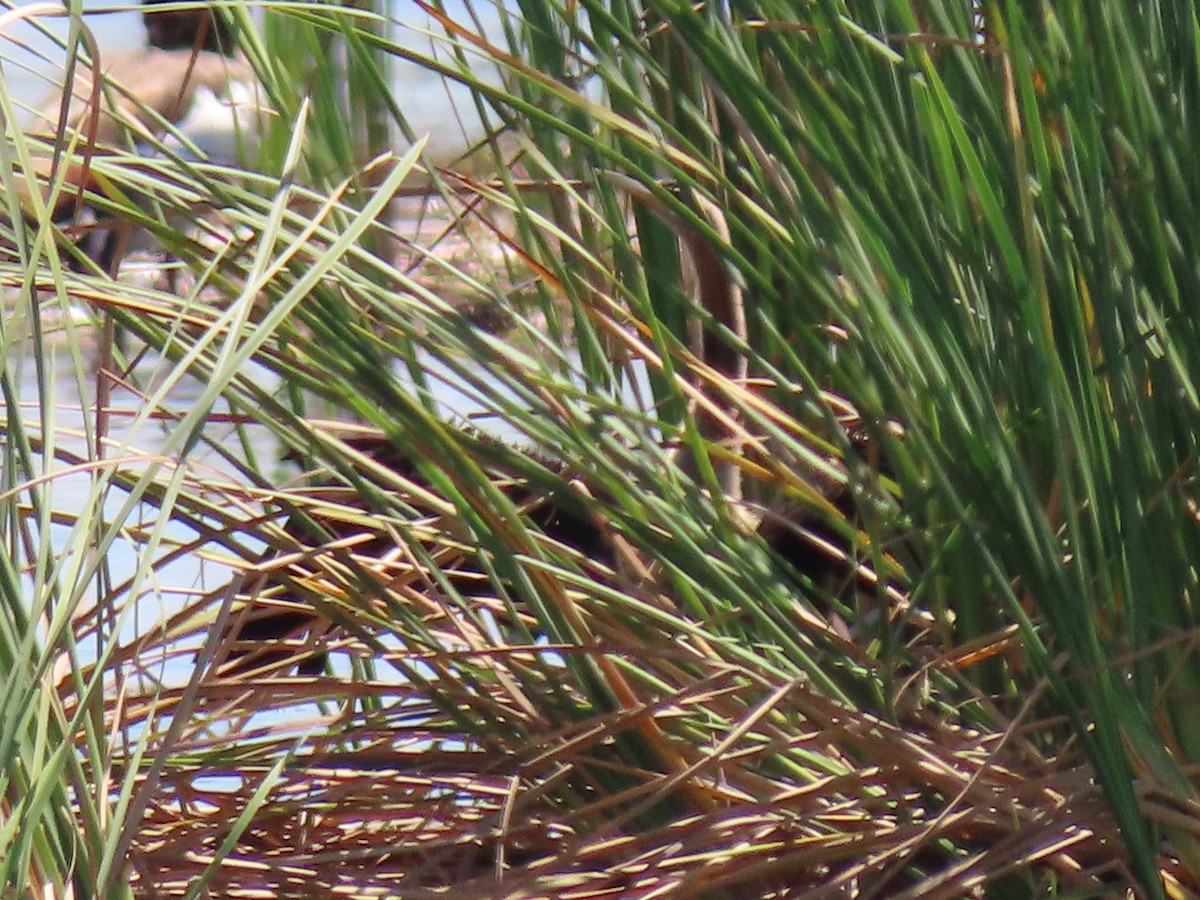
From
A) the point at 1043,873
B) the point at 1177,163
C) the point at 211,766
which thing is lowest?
the point at 1043,873

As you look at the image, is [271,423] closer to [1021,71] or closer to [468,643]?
[468,643]

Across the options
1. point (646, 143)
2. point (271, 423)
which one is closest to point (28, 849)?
point (271, 423)

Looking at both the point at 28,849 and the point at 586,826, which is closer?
the point at 28,849

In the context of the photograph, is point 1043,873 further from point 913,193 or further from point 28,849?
point 28,849

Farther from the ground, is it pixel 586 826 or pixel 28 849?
pixel 28 849

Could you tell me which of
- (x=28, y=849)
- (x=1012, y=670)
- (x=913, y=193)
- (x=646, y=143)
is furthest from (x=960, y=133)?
(x=28, y=849)

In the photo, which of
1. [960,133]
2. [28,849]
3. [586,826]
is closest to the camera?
[28,849]

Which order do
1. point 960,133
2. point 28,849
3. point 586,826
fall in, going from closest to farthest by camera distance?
point 28,849
point 960,133
point 586,826
